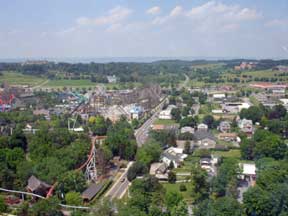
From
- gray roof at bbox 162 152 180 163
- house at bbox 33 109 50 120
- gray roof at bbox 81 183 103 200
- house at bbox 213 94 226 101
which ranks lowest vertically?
gray roof at bbox 81 183 103 200

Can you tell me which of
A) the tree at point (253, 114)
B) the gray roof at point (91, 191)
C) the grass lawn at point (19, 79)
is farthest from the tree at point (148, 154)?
the grass lawn at point (19, 79)

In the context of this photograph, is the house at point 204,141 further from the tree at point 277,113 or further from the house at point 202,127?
the tree at point 277,113

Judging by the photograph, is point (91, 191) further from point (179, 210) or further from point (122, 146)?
point (122, 146)

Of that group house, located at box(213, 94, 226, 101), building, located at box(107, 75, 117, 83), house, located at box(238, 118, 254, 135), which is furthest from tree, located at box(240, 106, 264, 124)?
building, located at box(107, 75, 117, 83)

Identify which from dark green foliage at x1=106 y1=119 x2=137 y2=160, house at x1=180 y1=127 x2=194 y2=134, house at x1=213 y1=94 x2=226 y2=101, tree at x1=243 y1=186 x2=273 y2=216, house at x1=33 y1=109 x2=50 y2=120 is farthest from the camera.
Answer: house at x1=213 y1=94 x2=226 y2=101

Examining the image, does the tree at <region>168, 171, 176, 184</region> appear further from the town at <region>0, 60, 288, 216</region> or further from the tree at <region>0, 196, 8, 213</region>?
the tree at <region>0, 196, 8, 213</region>

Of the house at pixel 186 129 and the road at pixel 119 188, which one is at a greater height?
the house at pixel 186 129
